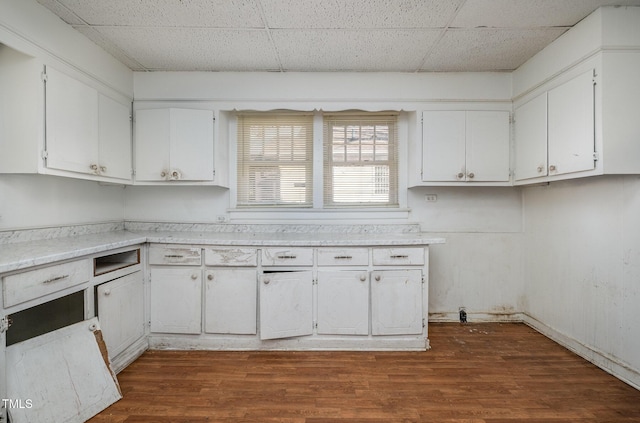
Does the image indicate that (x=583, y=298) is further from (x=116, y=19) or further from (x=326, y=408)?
(x=116, y=19)

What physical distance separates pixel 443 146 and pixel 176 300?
3.00m

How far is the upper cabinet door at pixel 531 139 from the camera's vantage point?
2.67m

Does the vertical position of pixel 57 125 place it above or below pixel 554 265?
above

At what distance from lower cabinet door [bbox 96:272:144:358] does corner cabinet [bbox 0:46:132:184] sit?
945 mm

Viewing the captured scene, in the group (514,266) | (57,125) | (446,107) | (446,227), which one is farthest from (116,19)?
(514,266)

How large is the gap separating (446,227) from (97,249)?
10.7 ft

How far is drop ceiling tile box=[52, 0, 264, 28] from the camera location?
2.11 metres

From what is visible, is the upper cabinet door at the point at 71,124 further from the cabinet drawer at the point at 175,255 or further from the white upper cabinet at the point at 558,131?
the white upper cabinet at the point at 558,131

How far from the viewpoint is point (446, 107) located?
3.10 m

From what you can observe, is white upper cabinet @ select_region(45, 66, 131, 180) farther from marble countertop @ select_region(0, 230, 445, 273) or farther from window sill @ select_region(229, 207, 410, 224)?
window sill @ select_region(229, 207, 410, 224)

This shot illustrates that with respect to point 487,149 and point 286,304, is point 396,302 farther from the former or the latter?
point 487,149

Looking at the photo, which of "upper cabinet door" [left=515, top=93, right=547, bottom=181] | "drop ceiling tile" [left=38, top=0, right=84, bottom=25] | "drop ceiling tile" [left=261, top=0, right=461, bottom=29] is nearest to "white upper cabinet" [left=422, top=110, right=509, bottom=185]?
"upper cabinet door" [left=515, top=93, right=547, bottom=181]

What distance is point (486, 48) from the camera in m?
2.68

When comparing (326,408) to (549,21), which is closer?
(326,408)
